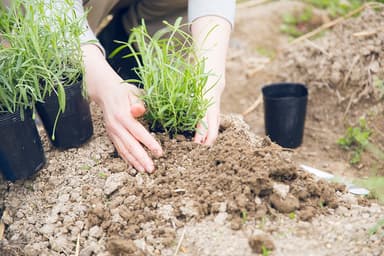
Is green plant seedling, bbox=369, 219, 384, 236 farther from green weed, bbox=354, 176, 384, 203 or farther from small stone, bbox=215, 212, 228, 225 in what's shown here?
small stone, bbox=215, 212, 228, 225

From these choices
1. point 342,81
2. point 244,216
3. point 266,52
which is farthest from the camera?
point 266,52

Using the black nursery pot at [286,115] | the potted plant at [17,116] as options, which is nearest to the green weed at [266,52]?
the black nursery pot at [286,115]

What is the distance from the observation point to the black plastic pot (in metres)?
1.68

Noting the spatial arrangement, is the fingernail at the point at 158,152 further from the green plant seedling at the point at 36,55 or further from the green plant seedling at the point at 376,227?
the green plant seedling at the point at 376,227

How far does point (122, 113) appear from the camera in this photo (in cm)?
175

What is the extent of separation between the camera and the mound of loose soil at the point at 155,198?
1.55 m

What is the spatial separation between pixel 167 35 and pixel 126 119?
1185 mm

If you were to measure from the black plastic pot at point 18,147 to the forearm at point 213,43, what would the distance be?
0.70 m

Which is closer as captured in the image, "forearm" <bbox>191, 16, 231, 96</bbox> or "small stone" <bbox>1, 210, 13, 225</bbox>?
"small stone" <bbox>1, 210, 13, 225</bbox>

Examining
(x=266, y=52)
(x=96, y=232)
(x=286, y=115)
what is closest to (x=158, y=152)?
(x=96, y=232)

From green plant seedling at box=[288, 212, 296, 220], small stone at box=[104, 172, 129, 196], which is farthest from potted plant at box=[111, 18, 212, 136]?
green plant seedling at box=[288, 212, 296, 220]

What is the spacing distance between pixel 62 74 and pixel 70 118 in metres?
0.17

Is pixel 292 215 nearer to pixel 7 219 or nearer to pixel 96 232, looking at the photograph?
pixel 96 232

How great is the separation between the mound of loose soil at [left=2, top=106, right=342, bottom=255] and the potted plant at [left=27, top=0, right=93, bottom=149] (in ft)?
0.52
